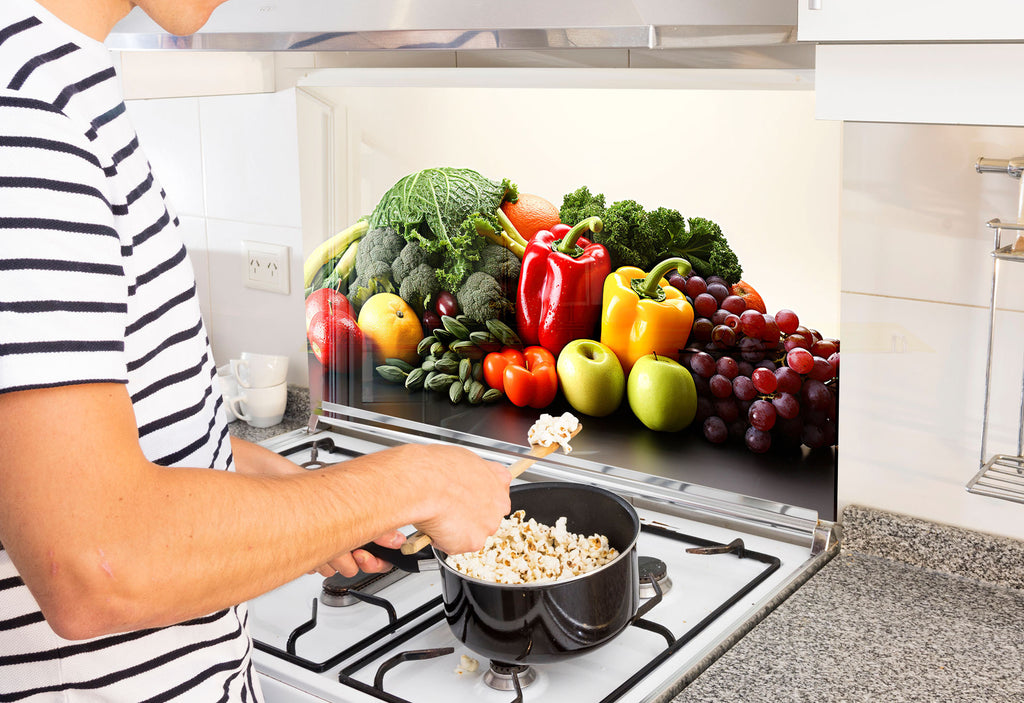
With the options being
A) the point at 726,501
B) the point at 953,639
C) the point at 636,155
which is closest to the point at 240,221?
the point at 636,155

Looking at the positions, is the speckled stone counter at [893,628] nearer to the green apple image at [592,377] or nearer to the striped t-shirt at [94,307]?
the green apple image at [592,377]

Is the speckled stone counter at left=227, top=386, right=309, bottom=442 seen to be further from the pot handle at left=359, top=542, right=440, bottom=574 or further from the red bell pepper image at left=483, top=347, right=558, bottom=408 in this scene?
the pot handle at left=359, top=542, right=440, bottom=574

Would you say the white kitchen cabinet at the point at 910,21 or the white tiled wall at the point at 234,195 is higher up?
the white kitchen cabinet at the point at 910,21

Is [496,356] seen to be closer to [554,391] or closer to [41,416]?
[554,391]

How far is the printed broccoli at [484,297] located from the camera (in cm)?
138

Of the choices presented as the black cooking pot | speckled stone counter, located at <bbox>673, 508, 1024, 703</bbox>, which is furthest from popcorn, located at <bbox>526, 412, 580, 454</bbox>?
speckled stone counter, located at <bbox>673, 508, 1024, 703</bbox>

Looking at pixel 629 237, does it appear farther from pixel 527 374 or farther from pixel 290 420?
pixel 290 420

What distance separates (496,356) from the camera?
1400mm

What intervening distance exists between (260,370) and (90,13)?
3.60 feet

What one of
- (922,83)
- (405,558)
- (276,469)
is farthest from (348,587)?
(922,83)

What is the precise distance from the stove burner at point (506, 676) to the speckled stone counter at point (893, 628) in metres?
0.15

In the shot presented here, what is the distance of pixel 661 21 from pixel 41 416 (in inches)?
23.8

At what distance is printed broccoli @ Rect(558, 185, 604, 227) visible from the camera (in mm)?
1300

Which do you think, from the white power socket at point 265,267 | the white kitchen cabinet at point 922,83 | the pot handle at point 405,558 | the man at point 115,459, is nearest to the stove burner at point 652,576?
the pot handle at point 405,558
